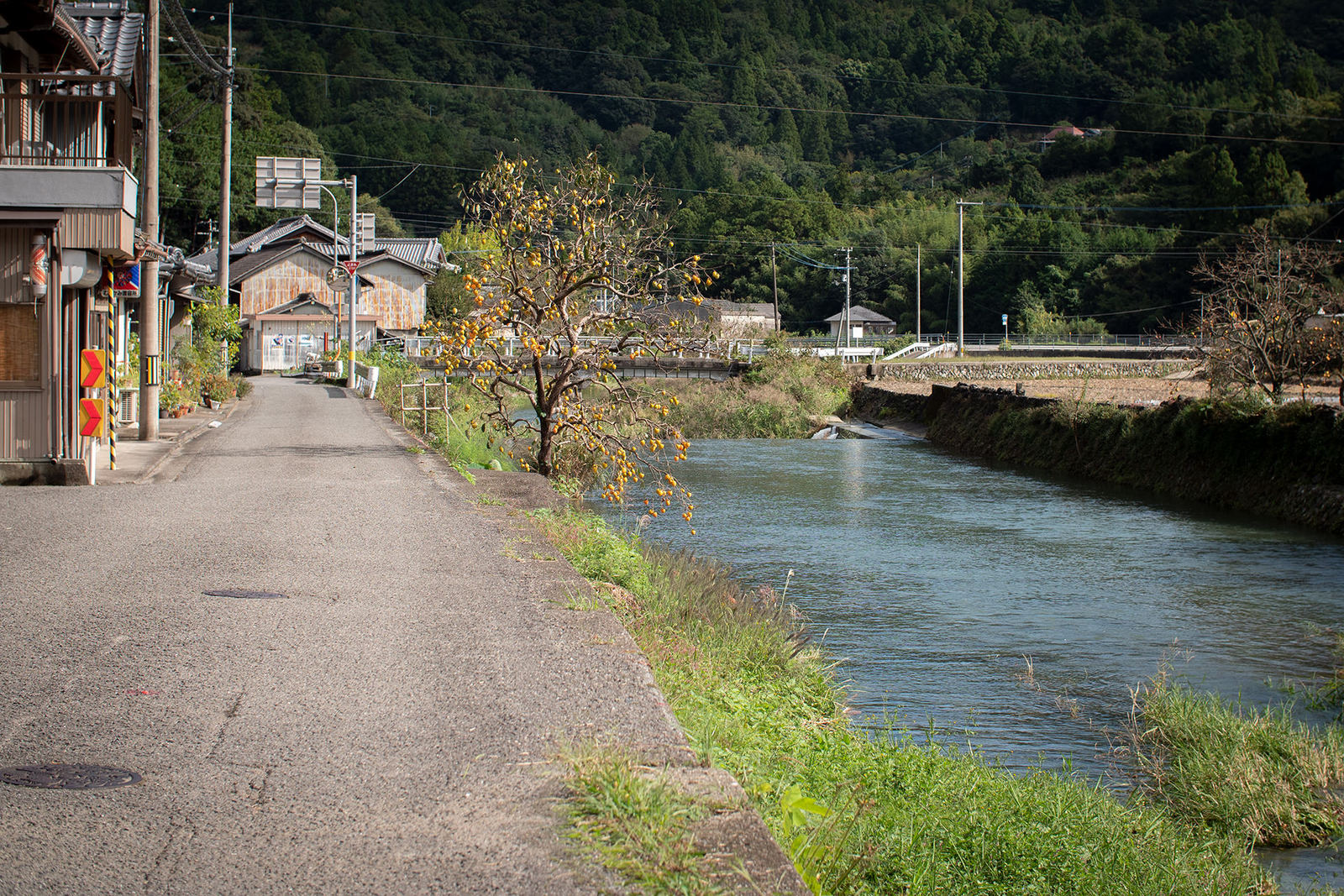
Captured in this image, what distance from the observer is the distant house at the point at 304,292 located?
59781mm

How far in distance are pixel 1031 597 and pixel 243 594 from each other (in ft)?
32.2

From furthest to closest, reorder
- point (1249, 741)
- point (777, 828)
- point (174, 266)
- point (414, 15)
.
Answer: point (414, 15)
point (174, 266)
point (1249, 741)
point (777, 828)

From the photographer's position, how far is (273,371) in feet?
195

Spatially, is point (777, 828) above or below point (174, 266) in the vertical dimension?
below

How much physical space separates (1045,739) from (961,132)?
162 m

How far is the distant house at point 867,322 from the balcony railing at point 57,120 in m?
79.4

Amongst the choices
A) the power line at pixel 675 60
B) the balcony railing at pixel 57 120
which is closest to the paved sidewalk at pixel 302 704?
the balcony railing at pixel 57 120

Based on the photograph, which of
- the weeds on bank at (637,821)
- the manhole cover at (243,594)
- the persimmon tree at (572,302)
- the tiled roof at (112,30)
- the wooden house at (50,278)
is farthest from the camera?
the tiled roof at (112,30)

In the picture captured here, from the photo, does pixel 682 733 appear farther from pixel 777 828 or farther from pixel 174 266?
pixel 174 266

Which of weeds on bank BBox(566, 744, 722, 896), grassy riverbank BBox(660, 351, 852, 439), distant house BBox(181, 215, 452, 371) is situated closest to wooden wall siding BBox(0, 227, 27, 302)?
weeds on bank BBox(566, 744, 722, 896)

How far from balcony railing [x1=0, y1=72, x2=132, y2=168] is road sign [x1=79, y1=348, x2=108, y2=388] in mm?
2226

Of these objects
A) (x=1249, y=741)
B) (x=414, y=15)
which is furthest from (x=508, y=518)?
(x=414, y=15)

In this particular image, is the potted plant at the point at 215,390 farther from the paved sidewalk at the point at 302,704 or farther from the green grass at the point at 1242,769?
the green grass at the point at 1242,769

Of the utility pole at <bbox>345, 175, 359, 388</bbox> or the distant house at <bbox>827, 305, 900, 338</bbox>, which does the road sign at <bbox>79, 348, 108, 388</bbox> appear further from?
the distant house at <bbox>827, 305, 900, 338</bbox>
